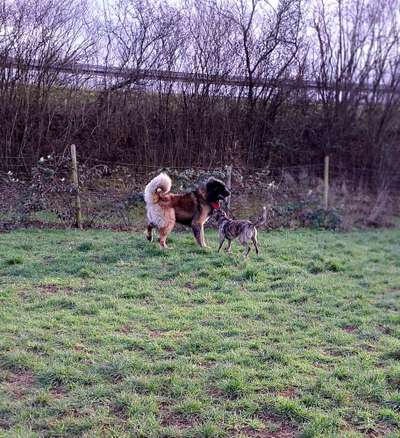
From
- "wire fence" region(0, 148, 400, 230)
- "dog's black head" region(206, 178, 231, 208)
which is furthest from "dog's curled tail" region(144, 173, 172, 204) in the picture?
"wire fence" region(0, 148, 400, 230)

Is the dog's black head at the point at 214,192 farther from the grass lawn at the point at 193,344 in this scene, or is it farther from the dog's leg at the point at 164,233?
the grass lawn at the point at 193,344

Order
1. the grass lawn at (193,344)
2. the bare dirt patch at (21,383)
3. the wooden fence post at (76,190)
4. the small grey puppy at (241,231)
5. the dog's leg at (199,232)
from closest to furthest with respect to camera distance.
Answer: the grass lawn at (193,344) → the bare dirt patch at (21,383) → the small grey puppy at (241,231) → the dog's leg at (199,232) → the wooden fence post at (76,190)

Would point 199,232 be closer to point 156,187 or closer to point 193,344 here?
point 156,187

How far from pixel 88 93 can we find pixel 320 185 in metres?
6.52

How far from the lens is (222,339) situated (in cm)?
420

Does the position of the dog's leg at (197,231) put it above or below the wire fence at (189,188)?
below

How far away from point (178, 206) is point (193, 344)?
13.3 ft

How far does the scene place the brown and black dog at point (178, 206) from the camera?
756 cm

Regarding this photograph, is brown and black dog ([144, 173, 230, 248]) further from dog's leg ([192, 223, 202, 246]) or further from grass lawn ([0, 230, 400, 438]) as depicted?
grass lawn ([0, 230, 400, 438])

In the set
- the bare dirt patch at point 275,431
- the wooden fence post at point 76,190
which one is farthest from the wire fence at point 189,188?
the bare dirt patch at point 275,431

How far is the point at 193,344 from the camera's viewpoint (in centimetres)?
404

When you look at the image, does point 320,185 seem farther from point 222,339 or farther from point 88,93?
point 222,339

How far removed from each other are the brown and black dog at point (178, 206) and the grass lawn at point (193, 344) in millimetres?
469

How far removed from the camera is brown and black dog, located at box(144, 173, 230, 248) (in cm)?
756
